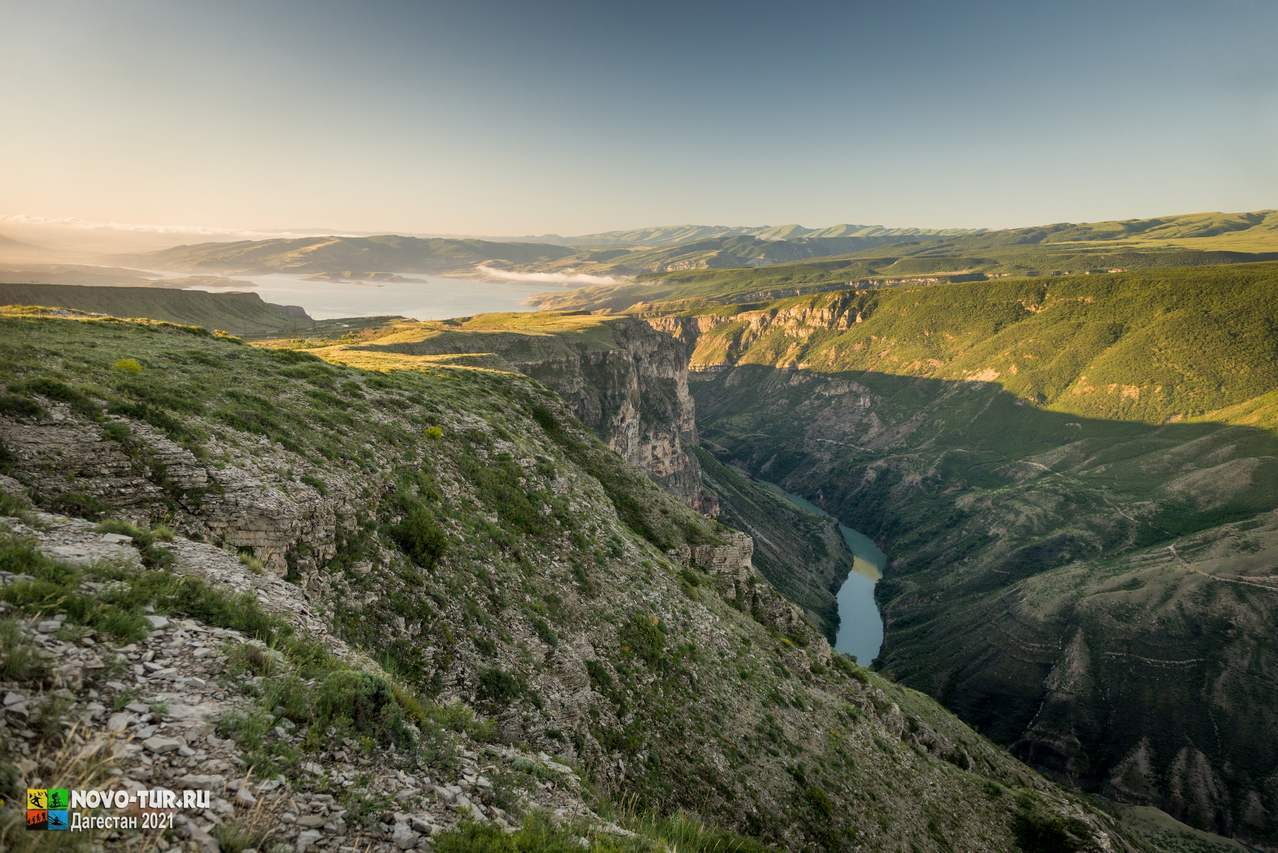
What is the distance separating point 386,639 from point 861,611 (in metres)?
169

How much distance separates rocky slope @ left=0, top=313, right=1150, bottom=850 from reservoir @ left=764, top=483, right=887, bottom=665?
343 feet

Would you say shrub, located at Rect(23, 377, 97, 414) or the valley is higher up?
shrub, located at Rect(23, 377, 97, 414)

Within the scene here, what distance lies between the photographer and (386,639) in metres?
17.8

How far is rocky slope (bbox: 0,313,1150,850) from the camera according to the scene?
8312 millimetres

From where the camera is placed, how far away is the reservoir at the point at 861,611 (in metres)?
140

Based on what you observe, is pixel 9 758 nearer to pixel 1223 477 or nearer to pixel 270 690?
pixel 270 690

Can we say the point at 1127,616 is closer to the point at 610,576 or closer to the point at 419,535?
the point at 610,576

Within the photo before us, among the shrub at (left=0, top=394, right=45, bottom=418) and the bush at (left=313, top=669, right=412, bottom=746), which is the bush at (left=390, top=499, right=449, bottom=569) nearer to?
the bush at (left=313, top=669, right=412, bottom=746)

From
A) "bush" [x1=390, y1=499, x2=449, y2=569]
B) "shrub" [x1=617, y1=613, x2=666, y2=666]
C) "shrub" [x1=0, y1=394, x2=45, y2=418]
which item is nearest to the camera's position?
"shrub" [x1=0, y1=394, x2=45, y2=418]

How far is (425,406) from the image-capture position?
1323 inches

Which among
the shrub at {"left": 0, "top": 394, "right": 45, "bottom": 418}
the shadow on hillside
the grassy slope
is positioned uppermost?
the grassy slope

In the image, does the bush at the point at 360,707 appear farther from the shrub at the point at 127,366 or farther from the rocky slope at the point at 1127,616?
the rocky slope at the point at 1127,616

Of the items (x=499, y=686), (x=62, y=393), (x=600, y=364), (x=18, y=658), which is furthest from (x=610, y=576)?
(x=600, y=364)

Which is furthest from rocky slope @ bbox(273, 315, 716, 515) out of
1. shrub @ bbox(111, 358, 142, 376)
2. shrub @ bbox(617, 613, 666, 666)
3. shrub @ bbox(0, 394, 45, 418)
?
shrub @ bbox(617, 613, 666, 666)
